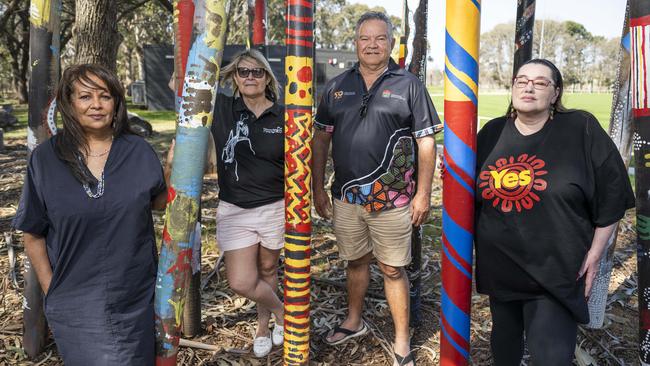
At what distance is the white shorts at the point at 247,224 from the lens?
323 centimetres

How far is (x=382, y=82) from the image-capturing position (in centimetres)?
304

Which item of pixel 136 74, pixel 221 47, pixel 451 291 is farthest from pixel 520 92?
pixel 136 74

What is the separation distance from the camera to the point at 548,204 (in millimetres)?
2256

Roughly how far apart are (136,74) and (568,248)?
5608cm

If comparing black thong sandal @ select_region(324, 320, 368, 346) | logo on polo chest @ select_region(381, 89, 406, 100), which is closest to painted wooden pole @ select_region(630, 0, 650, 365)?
logo on polo chest @ select_region(381, 89, 406, 100)

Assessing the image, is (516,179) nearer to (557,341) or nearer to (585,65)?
(557,341)

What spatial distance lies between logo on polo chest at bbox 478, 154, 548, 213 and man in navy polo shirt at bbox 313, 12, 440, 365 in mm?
637

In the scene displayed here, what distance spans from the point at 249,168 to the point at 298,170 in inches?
44.0

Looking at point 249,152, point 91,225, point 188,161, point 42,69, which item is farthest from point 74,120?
point 249,152

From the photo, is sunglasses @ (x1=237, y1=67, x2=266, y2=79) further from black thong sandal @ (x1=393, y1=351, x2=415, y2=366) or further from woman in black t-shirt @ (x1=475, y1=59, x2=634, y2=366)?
black thong sandal @ (x1=393, y1=351, x2=415, y2=366)

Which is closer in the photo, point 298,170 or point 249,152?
point 298,170

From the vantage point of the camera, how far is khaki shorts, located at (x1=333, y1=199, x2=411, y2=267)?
3092mm

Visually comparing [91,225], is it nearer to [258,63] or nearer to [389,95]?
[258,63]

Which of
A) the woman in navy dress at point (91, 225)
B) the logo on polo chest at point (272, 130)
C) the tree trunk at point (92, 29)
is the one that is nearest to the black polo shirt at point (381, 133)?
the logo on polo chest at point (272, 130)
